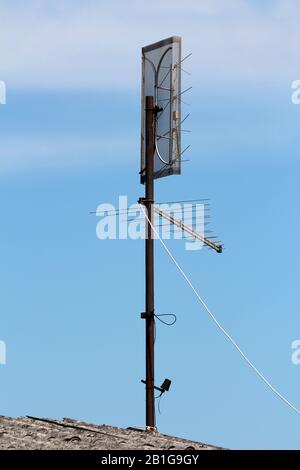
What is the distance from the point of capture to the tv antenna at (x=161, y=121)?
2817 centimetres

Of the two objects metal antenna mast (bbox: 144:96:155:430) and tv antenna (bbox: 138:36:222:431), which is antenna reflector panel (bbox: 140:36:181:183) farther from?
metal antenna mast (bbox: 144:96:155:430)

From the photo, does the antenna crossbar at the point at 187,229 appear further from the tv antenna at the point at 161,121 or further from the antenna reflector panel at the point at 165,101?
the antenna reflector panel at the point at 165,101

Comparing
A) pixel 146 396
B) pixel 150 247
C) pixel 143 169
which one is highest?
pixel 143 169

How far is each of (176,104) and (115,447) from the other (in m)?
11.1

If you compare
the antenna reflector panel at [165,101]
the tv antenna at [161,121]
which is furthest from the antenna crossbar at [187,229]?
the antenna reflector panel at [165,101]

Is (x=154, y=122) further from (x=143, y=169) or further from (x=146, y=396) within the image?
(x=146, y=396)

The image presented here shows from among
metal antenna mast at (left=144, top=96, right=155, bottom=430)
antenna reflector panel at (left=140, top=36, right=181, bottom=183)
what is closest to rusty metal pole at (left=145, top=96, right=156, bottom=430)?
metal antenna mast at (left=144, top=96, right=155, bottom=430)

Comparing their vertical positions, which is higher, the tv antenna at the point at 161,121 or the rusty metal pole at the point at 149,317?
the tv antenna at the point at 161,121

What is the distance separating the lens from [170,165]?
28.8 m

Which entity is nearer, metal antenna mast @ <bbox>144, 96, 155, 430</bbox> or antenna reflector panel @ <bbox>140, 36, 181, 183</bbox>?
metal antenna mast @ <bbox>144, 96, 155, 430</bbox>

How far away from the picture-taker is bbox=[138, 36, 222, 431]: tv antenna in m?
28.2

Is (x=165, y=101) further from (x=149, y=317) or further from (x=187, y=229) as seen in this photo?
(x=149, y=317)
